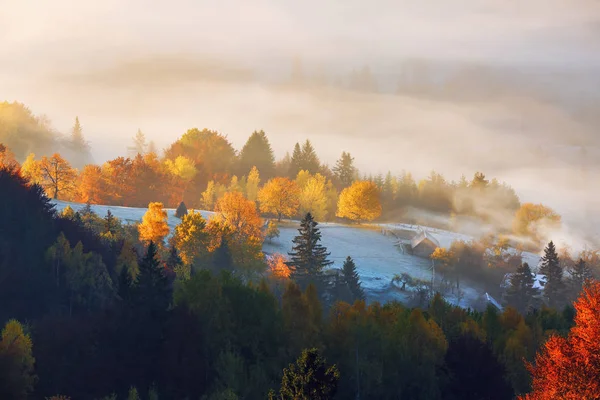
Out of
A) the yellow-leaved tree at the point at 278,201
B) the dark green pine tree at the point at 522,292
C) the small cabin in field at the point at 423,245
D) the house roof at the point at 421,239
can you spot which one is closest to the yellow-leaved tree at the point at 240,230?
the yellow-leaved tree at the point at 278,201

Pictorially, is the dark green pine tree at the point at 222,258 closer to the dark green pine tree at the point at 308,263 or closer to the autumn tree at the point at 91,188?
the dark green pine tree at the point at 308,263

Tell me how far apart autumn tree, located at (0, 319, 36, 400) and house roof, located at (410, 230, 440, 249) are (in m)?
120

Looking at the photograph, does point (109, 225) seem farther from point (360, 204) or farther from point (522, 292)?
point (360, 204)

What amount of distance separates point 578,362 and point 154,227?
101024 mm

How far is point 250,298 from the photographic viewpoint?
256 ft

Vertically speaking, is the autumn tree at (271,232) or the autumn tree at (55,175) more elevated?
the autumn tree at (55,175)

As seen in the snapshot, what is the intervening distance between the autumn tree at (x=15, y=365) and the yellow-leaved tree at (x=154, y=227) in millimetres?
74757

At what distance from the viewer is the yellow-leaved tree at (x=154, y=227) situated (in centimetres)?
14138

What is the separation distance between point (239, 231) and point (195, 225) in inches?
784

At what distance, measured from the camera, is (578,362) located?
5025 cm

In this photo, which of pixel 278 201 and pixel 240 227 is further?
pixel 278 201

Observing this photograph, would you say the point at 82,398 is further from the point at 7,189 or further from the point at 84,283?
the point at 7,189

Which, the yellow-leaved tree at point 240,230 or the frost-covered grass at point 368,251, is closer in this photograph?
the yellow-leaved tree at point 240,230

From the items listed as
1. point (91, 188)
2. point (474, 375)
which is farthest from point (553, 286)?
point (91, 188)
